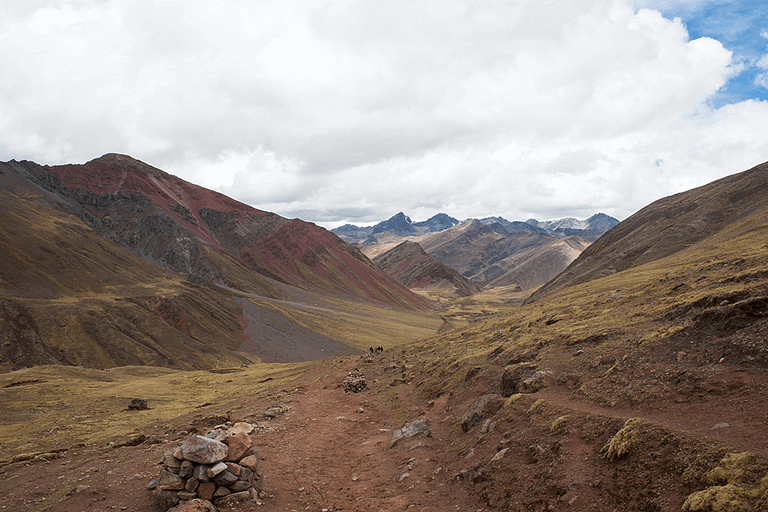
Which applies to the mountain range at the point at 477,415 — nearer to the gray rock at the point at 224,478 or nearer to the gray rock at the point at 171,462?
the gray rock at the point at 171,462

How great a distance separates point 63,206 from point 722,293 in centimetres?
20855

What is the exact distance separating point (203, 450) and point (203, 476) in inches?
38.3

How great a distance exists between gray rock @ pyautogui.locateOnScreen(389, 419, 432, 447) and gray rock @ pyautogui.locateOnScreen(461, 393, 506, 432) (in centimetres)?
248

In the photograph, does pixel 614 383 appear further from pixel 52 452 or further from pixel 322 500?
pixel 52 452

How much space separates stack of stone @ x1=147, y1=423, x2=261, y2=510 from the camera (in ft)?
50.4

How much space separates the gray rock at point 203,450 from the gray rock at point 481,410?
12.3 meters

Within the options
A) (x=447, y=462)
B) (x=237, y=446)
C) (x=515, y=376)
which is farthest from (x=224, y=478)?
(x=515, y=376)

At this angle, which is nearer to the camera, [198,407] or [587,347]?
[587,347]

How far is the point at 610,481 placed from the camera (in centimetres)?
1186

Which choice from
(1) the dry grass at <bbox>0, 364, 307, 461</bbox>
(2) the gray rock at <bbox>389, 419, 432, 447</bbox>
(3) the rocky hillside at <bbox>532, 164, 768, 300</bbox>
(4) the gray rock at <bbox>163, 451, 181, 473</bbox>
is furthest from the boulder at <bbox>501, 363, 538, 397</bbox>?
(3) the rocky hillside at <bbox>532, 164, 768, 300</bbox>

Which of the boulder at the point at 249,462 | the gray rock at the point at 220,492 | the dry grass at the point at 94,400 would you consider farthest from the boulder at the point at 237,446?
the dry grass at the point at 94,400

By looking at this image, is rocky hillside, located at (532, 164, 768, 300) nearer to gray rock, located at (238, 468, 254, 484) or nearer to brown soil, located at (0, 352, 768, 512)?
brown soil, located at (0, 352, 768, 512)

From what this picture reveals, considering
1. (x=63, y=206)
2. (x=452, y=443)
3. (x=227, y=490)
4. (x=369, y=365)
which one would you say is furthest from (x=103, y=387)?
(x=63, y=206)

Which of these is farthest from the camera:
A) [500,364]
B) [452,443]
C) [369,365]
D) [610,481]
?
[369,365]
